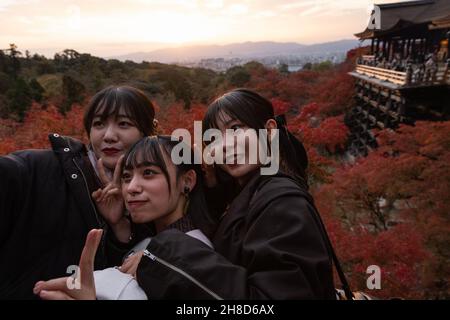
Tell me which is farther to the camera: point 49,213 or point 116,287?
point 49,213

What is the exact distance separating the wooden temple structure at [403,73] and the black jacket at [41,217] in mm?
11662

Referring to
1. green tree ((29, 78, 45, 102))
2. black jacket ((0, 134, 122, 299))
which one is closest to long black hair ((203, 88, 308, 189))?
black jacket ((0, 134, 122, 299))

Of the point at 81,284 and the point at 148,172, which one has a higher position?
the point at 148,172

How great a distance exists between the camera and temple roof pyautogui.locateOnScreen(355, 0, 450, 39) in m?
16.2

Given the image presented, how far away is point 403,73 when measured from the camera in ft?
40.0

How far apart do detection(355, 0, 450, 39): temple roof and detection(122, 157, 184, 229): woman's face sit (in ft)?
57.5

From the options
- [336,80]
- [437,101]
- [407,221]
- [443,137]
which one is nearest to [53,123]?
[407,221]

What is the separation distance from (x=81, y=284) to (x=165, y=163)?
68 centimetres

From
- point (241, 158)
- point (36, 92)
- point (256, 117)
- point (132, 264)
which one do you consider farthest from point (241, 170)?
point (36, 92)

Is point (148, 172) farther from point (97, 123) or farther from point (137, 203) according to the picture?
point (97, 123)

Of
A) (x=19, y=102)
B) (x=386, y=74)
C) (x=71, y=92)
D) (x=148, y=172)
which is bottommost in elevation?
(x=19, y=102)

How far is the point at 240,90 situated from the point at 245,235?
85 cm

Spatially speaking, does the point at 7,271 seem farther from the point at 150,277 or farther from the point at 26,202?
the point at 150,277

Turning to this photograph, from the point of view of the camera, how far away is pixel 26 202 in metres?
1.73
